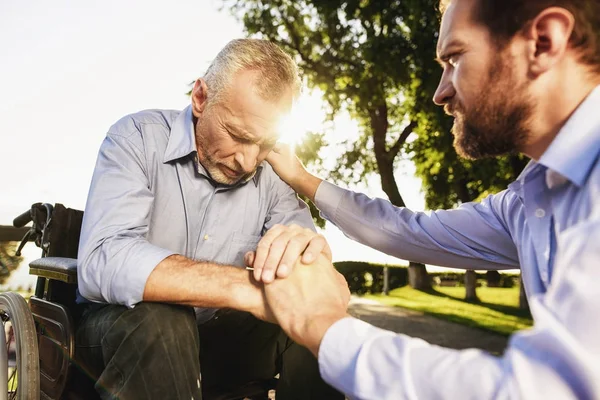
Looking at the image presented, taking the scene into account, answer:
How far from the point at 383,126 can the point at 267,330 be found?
1545 cm

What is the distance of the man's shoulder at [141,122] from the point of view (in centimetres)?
239

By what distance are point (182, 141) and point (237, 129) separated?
0.89 feet

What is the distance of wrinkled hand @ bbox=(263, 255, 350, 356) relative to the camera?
1.42 m

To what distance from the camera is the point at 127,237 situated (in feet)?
6.55

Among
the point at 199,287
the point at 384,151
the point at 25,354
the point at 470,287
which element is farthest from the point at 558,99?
the point at 384,151

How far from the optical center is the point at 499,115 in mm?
1638

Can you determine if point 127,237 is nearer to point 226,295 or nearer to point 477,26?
point 226,295

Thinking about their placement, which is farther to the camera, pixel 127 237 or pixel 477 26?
pixel 127 237

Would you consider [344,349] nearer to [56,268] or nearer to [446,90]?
[446,90]

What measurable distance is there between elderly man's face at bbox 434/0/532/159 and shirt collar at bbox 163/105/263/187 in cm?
121

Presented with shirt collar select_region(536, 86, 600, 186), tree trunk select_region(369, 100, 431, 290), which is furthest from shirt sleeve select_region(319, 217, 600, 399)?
tree trunk select_region(369, 100, 431, 290)

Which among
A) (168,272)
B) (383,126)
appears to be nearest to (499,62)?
(168,272)

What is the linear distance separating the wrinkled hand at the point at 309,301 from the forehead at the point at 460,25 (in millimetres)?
884

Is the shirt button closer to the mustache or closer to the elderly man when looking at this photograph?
the mustache
